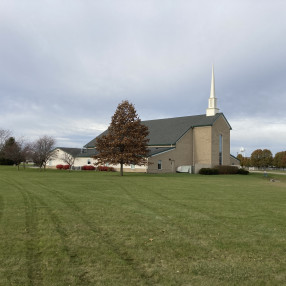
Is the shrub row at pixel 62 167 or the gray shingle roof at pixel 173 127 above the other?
the gray shingle roof at pixel 173 127

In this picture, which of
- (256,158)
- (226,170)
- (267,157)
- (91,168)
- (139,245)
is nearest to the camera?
(139,245)

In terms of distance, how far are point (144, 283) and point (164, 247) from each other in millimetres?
1947

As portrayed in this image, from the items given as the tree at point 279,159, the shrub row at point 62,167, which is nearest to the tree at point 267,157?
the tree at point 279,159

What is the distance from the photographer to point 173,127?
51.7m

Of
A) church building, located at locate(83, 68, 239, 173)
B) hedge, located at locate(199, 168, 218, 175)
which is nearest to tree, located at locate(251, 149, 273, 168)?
church building, located at locate(83, 68, 239, 173)

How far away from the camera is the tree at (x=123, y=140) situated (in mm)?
34406

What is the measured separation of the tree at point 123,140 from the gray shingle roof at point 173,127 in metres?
12.7

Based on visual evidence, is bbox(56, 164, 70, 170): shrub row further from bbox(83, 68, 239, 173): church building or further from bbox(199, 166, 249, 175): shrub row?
bbox(199, 166, 249, 175): shrub row

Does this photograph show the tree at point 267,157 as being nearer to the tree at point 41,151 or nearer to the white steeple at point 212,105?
the white steeple at point 212,105

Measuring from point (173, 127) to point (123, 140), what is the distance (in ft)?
64.2

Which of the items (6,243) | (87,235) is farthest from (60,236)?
(6,243)

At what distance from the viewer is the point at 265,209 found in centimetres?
1202

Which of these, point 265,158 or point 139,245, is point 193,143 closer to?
point 139,245

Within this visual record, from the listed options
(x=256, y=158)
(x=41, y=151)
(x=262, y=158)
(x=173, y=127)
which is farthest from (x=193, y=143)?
(x=262, y=158)
